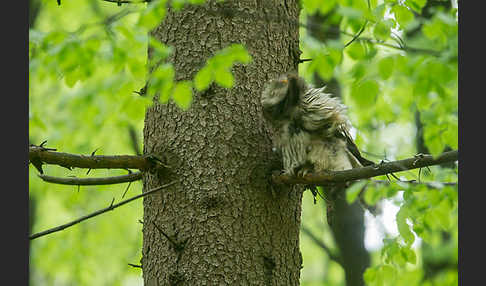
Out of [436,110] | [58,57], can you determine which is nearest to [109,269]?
[436,110]

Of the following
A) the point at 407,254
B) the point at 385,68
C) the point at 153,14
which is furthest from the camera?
the point at 407,254

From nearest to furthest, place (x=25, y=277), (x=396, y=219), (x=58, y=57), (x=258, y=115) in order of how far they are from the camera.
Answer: (x=25, y=277) → (x=258, y=115) → (x=58, y=57) → (x=396, y=219)

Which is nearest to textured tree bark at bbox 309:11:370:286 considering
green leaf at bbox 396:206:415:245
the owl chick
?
green leaf at bbox 396:206:415:245

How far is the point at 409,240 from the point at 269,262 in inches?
62.6

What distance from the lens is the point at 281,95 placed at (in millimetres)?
3184

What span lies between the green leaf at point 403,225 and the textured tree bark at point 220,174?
113 centimetres

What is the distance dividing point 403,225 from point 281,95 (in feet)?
5.62

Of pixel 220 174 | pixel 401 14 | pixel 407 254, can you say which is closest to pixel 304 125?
pixel 220 174

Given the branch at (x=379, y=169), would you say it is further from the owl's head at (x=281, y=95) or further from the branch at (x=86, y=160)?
the branch at (x=86, y=160)

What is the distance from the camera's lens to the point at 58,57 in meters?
3.58

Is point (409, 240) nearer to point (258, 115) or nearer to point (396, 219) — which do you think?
point (396, 219)

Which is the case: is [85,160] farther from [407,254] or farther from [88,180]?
[407,254]

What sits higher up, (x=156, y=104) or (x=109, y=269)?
(x=156, y=104)

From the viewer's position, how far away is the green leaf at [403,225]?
416 cm
